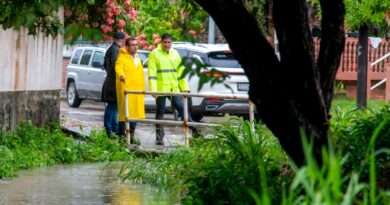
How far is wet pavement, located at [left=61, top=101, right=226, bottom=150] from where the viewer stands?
66.0 ft

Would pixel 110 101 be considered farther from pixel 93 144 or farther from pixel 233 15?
pixel 233 15

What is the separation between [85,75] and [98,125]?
279 inches

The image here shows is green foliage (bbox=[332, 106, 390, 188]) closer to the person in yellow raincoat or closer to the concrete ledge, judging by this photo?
the concrete ledge

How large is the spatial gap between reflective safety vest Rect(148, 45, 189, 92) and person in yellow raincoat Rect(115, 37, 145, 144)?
0.22 m

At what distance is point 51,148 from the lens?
60.5 ft

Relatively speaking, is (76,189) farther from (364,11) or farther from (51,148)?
(51,148)

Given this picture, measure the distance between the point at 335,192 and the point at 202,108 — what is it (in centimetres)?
2130

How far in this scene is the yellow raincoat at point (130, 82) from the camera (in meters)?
20.2

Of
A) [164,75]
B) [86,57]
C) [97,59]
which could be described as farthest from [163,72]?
[86,57]

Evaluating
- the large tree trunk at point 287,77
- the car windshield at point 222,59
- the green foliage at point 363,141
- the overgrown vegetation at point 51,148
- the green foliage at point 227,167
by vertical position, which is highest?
the large tree trunk at point 287,77

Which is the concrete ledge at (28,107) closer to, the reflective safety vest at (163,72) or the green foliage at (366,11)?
the reflective safety vest at (163,72)

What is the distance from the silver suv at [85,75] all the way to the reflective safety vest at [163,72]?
1086 centimetres

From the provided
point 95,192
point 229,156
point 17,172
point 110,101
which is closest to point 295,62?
point 229,156

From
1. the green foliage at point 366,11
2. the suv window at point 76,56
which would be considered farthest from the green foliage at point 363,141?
the suv window at point 76,56
